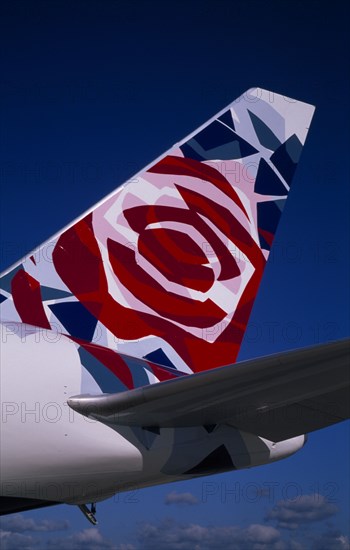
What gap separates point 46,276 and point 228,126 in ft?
12.4

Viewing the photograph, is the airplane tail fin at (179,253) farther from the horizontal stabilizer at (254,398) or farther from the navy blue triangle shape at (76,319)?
the horizontal stabilizer at (254,398)

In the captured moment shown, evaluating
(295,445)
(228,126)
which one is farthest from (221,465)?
(228,126)

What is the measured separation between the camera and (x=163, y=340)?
28.5 ft

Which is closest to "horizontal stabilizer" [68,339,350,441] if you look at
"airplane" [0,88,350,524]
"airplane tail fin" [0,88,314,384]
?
"airplane" [0,88,350,524]

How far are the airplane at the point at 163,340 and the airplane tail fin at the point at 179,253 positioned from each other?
2 centimetres

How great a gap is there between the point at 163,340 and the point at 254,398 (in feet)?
10.1

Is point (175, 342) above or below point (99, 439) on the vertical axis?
above

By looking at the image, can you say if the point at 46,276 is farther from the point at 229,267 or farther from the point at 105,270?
the point at 229,267

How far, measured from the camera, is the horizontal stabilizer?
4.95 meters

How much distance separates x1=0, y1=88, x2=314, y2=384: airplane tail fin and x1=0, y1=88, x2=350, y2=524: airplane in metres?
0.02

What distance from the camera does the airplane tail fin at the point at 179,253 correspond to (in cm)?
811

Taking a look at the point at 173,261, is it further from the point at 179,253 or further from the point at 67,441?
the point at 67,441

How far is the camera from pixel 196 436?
267 inches

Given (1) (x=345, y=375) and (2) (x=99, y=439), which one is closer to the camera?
(1) (x=345, y=375)
